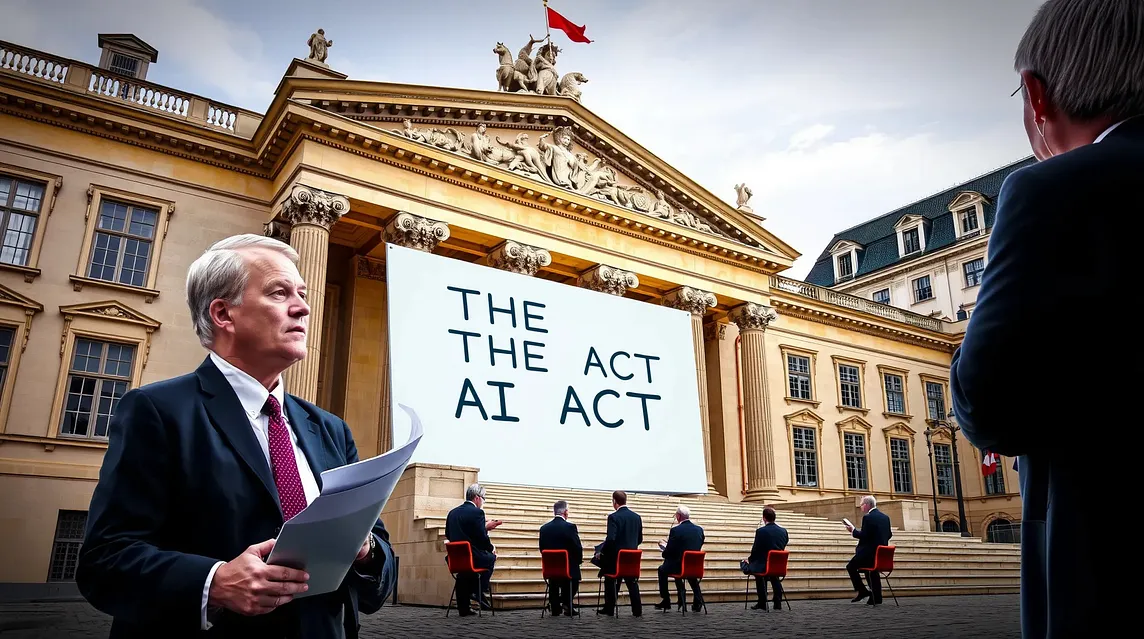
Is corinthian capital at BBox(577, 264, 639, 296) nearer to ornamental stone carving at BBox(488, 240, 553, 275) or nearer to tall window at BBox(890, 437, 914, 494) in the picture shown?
ornamental stone carving at BBox(488, 240, 553, 275)

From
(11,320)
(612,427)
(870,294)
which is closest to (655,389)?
(612,427)

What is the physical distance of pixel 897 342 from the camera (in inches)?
1553

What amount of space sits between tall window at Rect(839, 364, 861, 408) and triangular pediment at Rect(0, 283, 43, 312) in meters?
32.0

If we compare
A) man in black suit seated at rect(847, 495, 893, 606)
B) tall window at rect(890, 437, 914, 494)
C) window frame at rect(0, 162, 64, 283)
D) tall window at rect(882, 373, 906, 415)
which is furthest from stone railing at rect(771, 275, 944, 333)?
window frame at rect(0, 162, 64, 283)

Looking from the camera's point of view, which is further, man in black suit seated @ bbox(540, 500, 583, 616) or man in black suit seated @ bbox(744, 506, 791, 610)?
man in black suit seated @ bbox(744, 506, 791, 610)

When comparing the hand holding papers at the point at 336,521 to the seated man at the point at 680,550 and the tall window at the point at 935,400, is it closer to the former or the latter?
the seated man at the point at 680,550

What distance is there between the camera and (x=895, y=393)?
3894 cm

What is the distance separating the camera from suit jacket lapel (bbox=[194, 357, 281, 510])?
217 cm

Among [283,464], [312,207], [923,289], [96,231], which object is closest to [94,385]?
[96,231]

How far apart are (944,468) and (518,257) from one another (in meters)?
27.9

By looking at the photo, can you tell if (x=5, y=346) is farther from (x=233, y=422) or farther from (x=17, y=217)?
(x=233, y=422)

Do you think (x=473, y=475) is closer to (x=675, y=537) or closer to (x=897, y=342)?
(x=675, y=537)

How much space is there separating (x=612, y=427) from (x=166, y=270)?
13.3 m

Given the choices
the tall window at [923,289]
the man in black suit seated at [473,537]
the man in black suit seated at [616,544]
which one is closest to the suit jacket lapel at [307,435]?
the man in black suit seated at [473,537]
